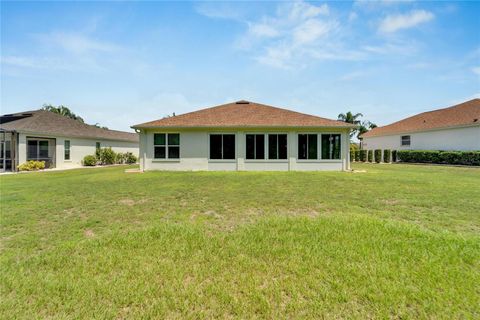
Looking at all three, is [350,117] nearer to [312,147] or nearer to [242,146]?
[312,147]

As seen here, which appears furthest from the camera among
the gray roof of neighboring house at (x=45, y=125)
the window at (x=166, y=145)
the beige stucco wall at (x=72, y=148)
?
the gray roof of neighboring house at (x=45, y=125)

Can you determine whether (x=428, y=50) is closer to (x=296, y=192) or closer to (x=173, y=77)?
(x=296, y=192)

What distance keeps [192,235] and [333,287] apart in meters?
2.56

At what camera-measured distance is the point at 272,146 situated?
1578 cm

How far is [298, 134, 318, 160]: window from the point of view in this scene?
15.7m

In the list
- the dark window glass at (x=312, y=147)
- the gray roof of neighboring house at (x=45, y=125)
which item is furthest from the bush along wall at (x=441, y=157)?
the gray roof of neighboring house at (x=45, y=125)

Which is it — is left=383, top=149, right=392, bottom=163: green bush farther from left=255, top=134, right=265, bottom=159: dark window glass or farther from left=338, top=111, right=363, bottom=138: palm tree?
left=255, top=134, right=265, bottom=159: dark window glass

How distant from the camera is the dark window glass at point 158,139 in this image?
16.1 m

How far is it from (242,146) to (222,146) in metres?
1.36

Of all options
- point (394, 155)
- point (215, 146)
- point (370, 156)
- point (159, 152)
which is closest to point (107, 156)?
point (159, 152)

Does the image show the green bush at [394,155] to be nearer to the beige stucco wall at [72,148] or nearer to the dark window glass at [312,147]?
the dark window glass at [312,147]

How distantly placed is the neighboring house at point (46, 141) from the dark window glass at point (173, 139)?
11.3 m

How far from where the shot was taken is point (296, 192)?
27.2 ft

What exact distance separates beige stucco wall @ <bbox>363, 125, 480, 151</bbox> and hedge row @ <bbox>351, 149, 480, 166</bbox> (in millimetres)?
1300
